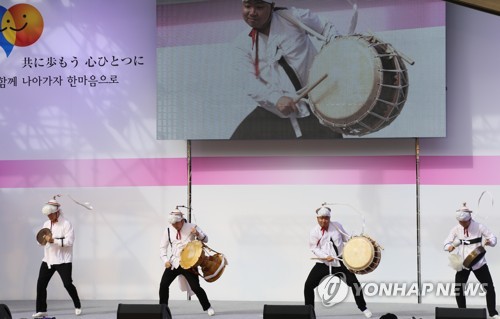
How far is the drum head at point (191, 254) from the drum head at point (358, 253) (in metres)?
1.64

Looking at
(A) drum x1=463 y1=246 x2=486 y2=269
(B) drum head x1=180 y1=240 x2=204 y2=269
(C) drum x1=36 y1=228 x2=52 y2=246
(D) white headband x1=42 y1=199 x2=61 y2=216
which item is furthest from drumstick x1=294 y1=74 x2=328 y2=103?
(C) drum x1=36 y1=228 x2=52 y2=246

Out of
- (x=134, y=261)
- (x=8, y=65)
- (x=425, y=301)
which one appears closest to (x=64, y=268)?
(x=134, y=261)

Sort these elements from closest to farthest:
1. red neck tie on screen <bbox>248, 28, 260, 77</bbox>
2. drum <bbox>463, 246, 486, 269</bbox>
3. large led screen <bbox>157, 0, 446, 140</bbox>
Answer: drum <bbox>463, 246, 486, 269</bbox>
large led screen <bbox>157, 0, 446, 140</bbox>
red neck tie on screen <bbox>248, 28, 260, 77</bbox>

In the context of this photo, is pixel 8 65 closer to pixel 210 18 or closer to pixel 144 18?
pixel 144 18

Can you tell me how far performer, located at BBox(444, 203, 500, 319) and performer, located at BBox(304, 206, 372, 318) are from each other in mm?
1105

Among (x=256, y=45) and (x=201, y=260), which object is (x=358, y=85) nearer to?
(x=256, y=45)

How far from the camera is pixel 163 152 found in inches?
581

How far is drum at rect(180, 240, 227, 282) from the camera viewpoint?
41.2ft

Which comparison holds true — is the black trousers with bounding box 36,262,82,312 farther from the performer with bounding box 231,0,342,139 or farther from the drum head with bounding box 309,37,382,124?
the drum head with bounding box 309,37,382,124

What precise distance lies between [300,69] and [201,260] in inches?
114

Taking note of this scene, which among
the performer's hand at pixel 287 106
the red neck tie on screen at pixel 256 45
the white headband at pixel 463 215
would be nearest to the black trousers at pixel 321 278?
the white headband at pixel 463 215

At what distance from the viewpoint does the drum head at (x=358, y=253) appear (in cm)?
1222

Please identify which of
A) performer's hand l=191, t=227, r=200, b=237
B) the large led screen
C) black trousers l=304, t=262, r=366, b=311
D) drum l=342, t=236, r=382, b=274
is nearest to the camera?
drum l=342, t=236, r=382, b=274

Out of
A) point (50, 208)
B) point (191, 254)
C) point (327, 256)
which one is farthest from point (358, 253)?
point (50, 208)
